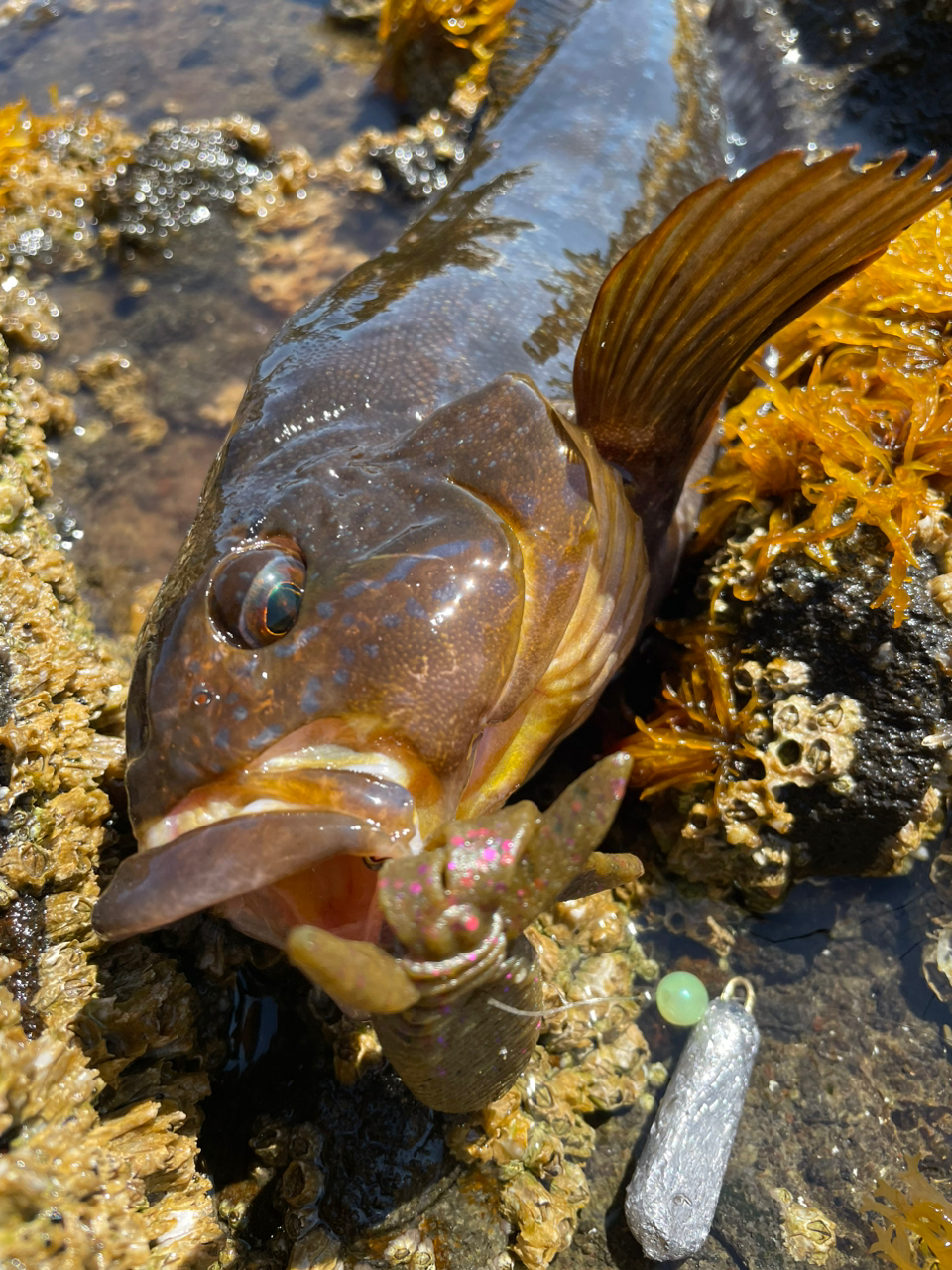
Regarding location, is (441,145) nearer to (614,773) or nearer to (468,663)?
(468,663)

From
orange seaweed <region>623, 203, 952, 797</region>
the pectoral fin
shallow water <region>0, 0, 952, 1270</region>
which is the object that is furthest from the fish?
shallow water <region>0, 0, 952, 1270</region>

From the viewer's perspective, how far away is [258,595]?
1.85m

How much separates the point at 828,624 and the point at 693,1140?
140 centimetres

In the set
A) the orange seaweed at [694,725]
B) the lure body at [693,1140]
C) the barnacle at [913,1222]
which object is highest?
the orange seaweed at [694,725]

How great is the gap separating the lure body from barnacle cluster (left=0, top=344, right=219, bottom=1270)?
3.39ft

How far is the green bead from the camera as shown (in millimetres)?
2414

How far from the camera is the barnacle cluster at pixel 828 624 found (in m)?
2.38

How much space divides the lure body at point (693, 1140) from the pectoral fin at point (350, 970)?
124cm

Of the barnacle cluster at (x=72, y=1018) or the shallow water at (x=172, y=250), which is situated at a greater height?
the shallow water at (x=172, y=250)

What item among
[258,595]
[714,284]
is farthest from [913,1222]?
[714,284]

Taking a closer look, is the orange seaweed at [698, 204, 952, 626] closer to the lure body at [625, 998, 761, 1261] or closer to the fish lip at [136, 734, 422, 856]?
the lure body at [625, 998, 761, 1261]

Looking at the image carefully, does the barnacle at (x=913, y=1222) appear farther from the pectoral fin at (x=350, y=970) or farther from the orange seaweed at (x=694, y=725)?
the pectoral fin at (x=350, y=970)

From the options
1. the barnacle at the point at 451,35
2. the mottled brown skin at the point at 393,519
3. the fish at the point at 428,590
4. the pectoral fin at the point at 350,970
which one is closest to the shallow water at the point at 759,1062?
the fish at the point at 428,590

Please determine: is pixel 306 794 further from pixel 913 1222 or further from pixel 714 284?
pixel 913 1222
